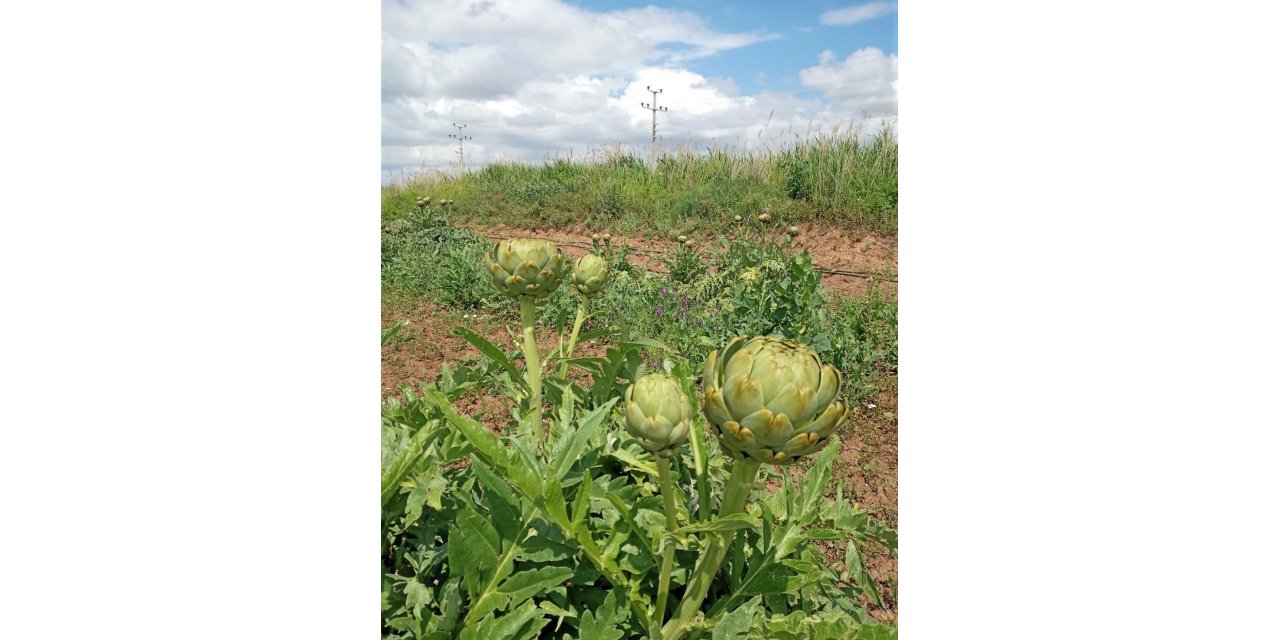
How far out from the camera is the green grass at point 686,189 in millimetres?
2479

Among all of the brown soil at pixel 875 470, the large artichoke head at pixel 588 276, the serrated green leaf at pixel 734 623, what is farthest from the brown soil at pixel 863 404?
the serrated green leaf at pixel 734 623

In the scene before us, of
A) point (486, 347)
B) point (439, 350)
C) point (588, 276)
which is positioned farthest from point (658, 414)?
point (439, 350)

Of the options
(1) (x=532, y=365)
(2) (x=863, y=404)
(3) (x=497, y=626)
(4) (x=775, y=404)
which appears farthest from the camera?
(2) (x=863, y=404)

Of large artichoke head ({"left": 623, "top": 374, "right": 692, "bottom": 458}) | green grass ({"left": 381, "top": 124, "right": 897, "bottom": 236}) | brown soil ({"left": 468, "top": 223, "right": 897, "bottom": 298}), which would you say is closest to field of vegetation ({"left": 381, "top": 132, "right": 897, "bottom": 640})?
large artichoke head ({"left": 623, "top": 374, "right": 692, "bottom": 458})

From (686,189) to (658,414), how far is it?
3949mm

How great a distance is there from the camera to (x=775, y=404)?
1.52ft

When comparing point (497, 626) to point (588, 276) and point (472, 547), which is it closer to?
point (472, 547)

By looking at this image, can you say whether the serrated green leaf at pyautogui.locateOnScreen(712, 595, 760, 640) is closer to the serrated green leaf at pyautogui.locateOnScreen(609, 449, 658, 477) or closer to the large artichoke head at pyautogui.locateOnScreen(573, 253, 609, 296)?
the serrated green leaf at pyautogui.locateOnScreen(609, 449, 658, 477)

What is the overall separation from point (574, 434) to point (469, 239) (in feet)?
9.89

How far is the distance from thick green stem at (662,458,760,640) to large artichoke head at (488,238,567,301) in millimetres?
344

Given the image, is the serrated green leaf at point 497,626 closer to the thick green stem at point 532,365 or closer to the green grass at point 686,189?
the thick green stem at point 532,365

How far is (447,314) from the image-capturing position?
8.45 feet
